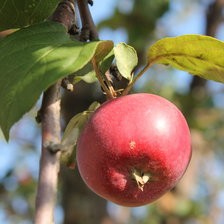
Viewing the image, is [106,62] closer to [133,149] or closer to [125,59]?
[125,59]

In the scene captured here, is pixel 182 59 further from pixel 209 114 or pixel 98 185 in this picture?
pixel 209 114

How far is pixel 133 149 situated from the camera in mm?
699

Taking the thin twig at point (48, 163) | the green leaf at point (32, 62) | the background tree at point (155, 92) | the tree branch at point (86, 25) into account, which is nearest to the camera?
the green leaf at point (32, 62)

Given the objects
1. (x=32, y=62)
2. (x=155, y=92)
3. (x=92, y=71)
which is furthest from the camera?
(x=155, y=92)

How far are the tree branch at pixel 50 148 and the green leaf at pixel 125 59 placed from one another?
4.9 inches

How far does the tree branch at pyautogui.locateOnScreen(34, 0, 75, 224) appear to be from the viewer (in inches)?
30.2

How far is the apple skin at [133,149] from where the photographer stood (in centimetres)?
71

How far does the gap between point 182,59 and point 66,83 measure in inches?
9.4

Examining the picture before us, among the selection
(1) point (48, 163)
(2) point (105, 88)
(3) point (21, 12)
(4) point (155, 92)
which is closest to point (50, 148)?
(1) point (48, 163)

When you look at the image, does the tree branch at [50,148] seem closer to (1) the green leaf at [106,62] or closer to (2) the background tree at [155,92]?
(1) the green leaf at [106,62]

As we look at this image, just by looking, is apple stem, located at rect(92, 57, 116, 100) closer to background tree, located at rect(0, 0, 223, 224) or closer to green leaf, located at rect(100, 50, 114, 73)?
green leaf, located at rect(100, 50, 114, 73)

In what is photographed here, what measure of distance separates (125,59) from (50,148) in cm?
21

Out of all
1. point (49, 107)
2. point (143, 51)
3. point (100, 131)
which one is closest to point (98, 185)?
point (100, 131)

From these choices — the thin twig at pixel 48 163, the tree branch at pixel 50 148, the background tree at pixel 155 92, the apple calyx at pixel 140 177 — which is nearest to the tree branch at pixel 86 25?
the tree branch at pixel 50 148
